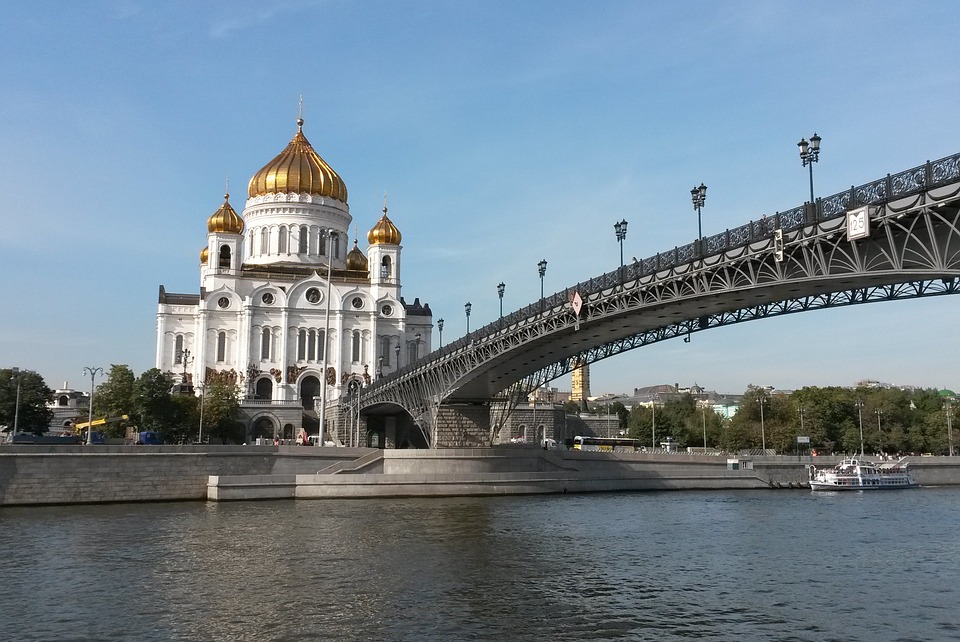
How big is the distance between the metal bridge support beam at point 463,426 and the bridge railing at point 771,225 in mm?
10631

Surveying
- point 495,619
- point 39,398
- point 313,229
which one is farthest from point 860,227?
point 313,229

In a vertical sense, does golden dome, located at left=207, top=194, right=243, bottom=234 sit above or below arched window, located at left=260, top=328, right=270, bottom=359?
above

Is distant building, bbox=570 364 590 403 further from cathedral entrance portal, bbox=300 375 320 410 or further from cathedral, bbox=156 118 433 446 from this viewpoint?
cathedral entrance portal, bbox=300 375 320 410

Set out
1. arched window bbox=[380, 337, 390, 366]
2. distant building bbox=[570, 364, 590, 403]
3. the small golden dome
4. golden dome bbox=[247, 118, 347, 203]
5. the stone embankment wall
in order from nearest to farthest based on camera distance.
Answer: the stone embankment wall
arched window bbox=[380, 337, 390, 366]
golden dome bbox=[247, 118, 347, 203]
the small golden dome
distant building bbox=[570, 364, 590, 403]

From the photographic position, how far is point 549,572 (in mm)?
21969

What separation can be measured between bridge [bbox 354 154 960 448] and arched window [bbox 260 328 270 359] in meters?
24.2

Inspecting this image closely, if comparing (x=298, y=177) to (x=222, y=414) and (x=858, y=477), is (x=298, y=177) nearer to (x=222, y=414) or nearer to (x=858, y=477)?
(x=222, y=414)

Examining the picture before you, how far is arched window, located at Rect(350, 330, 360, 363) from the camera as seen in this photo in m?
74.0

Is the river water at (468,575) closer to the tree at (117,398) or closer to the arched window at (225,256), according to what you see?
the tree at (117,398)

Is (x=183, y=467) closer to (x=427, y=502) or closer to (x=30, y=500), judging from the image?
(x=30, y=500)

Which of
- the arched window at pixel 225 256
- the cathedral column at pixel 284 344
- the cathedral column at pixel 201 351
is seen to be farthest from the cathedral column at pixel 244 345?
the arched window at pixel 225 256

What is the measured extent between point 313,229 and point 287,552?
56.7 meters

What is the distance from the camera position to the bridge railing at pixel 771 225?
69.2 ft

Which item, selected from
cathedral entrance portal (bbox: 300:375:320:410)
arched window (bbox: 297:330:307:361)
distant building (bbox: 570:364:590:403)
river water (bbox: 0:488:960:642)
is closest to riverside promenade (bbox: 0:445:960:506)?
river water (bbox: 0:488:960:642)
